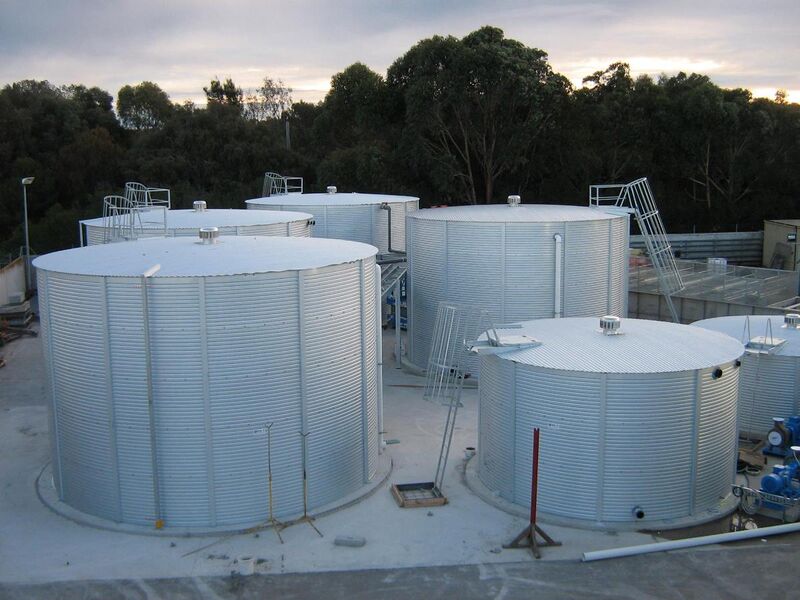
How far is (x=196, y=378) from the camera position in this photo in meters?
14.3

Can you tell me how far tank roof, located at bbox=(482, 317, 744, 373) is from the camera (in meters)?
14.8

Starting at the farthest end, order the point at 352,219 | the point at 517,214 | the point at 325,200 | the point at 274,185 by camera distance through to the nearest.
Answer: the point at 274,185 < the point at 325,200 < the point at 352,219 < the point at 517,214

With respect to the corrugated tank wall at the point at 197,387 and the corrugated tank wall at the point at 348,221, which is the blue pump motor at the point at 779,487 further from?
the corrugated tank wall at the point at 348,221

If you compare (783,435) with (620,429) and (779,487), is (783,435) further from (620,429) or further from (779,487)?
(620,429)

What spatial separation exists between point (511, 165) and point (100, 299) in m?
37.5

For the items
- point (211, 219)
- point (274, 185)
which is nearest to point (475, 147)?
point (274, 185)

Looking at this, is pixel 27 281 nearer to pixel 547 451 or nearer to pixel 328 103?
pixel 328 103

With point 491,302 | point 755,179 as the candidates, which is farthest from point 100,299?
point 755,179

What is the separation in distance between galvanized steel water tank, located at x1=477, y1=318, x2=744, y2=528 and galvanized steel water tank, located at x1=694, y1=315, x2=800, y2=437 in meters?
3.71

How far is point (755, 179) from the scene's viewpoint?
51.9 meters

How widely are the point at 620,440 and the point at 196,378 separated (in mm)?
7562

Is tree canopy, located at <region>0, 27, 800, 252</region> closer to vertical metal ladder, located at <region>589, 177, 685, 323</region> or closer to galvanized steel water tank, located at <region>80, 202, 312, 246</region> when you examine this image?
vertical metal ladder, located at <region>589, 177, 685, 323</region>

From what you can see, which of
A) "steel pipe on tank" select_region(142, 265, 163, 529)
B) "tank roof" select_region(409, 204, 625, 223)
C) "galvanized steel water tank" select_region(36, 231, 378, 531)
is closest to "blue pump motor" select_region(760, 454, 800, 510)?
"galvanized steel water tank" select_region(36, 231, 378, 531)

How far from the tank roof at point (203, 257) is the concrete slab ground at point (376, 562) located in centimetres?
468
